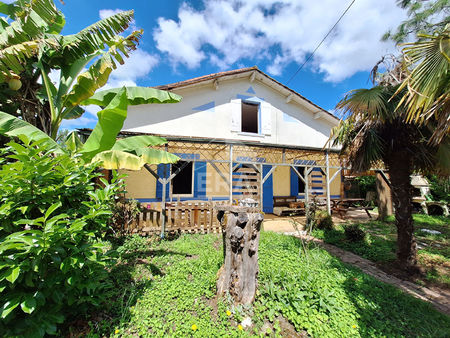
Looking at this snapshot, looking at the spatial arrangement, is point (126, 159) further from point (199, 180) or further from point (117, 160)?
point (199, 180)

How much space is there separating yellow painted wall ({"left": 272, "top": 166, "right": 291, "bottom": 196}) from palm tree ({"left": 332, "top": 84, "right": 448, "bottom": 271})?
6378mm

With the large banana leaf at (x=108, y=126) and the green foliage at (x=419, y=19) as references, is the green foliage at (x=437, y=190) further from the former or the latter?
the large banana leaf at (x=108, y=126)

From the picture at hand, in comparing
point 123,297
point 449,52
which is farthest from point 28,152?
point 449,52

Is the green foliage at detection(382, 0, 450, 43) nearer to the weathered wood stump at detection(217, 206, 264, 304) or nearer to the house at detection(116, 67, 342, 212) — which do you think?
the house at detection(116, 67, 342, 212)

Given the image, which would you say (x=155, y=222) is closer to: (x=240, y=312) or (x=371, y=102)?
(x=240, y=312)

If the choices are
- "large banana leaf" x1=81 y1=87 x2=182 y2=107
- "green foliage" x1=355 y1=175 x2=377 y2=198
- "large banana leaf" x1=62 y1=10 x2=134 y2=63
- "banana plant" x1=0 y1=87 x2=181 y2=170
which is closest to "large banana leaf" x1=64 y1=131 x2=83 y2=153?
"banana plant" x1=0 y1=87 x2=181 y2=170

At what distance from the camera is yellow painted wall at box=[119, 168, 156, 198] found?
328 inches

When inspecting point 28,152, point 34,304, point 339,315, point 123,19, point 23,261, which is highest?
point 123,19

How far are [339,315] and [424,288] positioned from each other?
2907 mm

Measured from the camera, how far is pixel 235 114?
32.4 ft

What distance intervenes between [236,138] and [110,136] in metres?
7.28

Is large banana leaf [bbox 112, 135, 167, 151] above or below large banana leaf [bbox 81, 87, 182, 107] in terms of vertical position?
below

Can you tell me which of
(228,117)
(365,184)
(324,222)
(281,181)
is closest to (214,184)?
(228,117)

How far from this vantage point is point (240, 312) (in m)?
2.61
